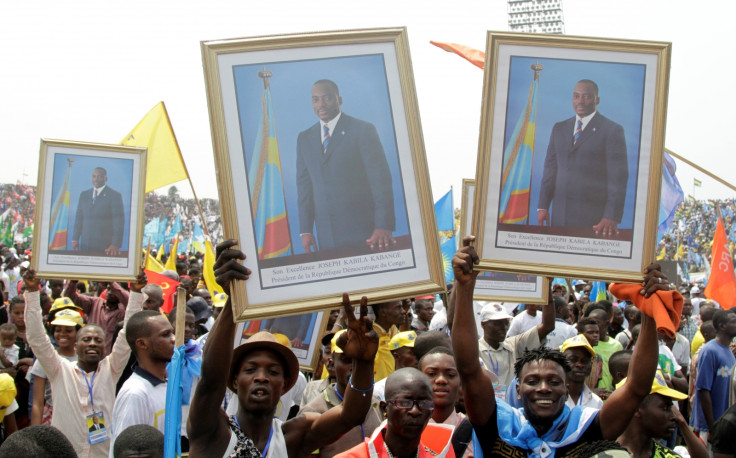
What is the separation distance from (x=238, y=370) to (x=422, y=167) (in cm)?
130

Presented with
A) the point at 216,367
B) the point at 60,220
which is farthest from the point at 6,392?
the point at 216,367

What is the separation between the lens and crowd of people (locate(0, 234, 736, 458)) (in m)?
3.17

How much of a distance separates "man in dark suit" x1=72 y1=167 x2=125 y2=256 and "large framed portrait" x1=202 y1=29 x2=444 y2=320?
400cm

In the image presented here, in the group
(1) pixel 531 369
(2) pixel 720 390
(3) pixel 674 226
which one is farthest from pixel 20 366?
(3) pixel 674 226

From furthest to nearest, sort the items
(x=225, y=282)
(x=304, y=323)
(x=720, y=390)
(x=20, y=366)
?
1. (x=720, y=390)
2. (x=20, y=366)
3. (x=304, y=323)
4. (x=225, y=282)

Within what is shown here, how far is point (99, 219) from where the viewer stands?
6707 mm

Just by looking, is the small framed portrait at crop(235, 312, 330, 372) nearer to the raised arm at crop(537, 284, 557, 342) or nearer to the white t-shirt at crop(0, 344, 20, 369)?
the raised arm at crop(537, 284, 557, 342)

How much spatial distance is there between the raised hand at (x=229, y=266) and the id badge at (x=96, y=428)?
2.92m

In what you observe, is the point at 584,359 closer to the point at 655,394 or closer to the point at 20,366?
the point at 655,394

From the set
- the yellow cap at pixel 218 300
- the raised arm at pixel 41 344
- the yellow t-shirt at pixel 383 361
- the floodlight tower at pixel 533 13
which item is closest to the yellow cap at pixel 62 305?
the raised arm at pixel 41 344

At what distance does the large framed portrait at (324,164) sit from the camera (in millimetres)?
3066

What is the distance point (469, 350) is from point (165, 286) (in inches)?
248

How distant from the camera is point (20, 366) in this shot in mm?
6508

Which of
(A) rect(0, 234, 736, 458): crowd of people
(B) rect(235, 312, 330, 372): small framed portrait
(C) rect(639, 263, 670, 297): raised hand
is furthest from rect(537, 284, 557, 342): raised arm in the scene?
(C) rect(639, 263, 670, 297): raised hand
